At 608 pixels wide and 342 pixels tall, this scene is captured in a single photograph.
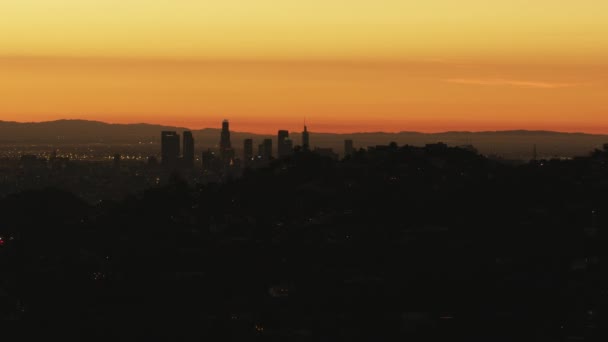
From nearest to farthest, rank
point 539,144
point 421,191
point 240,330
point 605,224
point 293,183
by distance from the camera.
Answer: point 240,330 → point 605,224 → point 421,191 → point 293,183 → point 539,144

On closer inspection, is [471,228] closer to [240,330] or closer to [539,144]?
[240,330]

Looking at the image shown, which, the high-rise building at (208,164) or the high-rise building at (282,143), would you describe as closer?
the high-rise building at (282,143)

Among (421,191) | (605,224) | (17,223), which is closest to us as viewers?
(605,224)

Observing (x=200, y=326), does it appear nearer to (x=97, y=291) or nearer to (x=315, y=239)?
(x=97, y=291)

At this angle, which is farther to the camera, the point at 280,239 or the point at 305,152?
the point at 305,152

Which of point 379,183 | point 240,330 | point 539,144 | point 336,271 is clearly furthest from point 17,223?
point 539,144

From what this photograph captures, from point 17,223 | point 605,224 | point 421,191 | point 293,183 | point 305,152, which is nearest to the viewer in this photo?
point 605,224

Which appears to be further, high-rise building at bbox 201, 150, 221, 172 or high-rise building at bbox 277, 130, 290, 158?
high-rise building at bbox 201, 150, 221, 172

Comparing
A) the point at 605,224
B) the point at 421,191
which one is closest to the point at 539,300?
the point at 605,224

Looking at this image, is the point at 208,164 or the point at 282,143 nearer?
the point at 282,143
